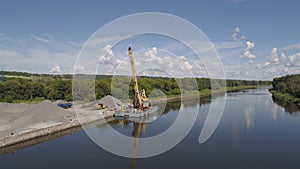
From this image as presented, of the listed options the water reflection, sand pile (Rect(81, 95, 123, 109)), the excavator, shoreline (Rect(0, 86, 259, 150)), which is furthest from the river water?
the water reflection

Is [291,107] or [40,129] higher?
[291,107]

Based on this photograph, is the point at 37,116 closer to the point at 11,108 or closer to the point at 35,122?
the point at 35,122

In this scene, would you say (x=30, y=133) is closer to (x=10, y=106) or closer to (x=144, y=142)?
(x=144, y=142)

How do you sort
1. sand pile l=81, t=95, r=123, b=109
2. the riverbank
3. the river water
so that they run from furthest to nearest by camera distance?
sand pile l=81, t=95, r=123, b=109 < the riverbank < the river water

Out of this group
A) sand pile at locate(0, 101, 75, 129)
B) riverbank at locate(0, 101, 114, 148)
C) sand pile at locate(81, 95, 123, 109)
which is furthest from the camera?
sand pile at locate(81, 95, 123, 109)

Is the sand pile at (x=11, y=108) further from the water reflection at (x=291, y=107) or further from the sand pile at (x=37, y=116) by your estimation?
the water reflection at (x=291, y=107)

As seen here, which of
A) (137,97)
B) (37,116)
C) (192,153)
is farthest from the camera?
(137,97)

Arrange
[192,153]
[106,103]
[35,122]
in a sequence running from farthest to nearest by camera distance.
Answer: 1. [106,103]
2. [35,122]
3. [192,153]

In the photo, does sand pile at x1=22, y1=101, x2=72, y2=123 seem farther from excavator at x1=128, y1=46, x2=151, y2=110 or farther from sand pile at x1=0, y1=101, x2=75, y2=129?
excavator at x1=128, y1=46, x2=151, y2=110

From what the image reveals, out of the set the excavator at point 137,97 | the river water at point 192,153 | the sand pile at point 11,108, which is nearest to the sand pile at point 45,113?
the river water at point 192,153

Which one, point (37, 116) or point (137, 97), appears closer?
point (37, 116)

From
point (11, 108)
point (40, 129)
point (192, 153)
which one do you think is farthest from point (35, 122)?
point (192, 153)

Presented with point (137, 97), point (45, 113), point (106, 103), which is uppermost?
point (137, 97)

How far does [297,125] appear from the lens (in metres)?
18.1
